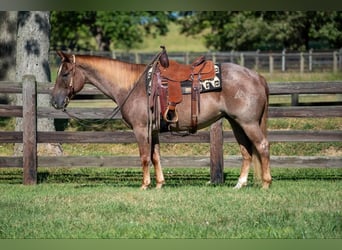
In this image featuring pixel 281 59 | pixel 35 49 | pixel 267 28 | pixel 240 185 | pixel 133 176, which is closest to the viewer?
pixel 240 185

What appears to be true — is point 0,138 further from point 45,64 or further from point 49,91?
point 45,64

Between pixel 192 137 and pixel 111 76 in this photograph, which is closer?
pixel 111 76

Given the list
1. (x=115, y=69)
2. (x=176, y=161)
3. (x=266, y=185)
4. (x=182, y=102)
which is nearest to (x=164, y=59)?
(x=182, y=102)

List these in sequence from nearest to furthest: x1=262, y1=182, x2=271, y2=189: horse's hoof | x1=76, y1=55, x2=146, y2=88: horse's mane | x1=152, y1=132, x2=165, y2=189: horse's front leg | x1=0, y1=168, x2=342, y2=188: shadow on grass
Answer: x1=262, y1=182, x2=271, y2=189: horse's hoof < x1=152, y1=132, x2=165, y2=189: horse's front leg < x1=76, y1=55, x2=146, y2=88: horse's mane < x1=0, y1=168, x2=342, y2=188: shadow on grass

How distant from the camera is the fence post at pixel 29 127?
1088 centimetres

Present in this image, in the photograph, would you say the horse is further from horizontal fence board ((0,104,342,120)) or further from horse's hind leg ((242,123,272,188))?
horizontal fence board ((0,104,342,120))

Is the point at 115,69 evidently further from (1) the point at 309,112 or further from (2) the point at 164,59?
(1) the point at 309,112

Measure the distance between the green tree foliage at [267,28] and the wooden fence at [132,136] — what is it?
1057 inches

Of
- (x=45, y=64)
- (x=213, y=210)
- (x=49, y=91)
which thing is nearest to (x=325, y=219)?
(x=213, y=210)

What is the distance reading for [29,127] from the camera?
10922mm

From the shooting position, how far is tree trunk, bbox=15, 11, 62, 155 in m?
13.0

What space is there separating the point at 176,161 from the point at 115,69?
6.24 feet

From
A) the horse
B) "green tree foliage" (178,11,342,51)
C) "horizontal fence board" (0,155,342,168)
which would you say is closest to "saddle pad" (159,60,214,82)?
the horse

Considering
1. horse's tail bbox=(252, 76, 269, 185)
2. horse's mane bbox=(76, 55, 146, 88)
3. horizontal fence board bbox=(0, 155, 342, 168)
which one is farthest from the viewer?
horizontal fence board bbox=(0, 155, 342, 168)
